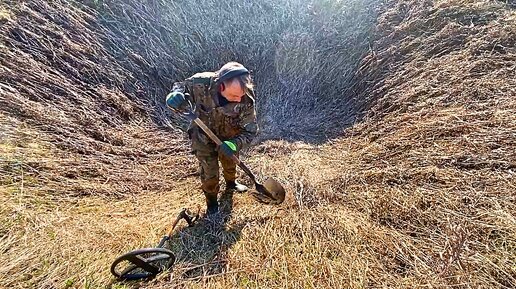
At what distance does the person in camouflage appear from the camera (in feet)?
9.23

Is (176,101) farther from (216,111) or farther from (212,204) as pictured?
(212,204)

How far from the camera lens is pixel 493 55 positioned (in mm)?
3920

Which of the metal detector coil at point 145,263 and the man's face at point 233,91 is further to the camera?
the man's face at point 233,91

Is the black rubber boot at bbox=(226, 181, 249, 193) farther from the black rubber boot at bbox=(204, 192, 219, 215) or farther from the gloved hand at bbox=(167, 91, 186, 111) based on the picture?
the gloved hand at bbox=(167, 91, 186, 111)

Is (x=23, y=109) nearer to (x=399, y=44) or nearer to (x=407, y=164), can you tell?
(x=407, y=164)

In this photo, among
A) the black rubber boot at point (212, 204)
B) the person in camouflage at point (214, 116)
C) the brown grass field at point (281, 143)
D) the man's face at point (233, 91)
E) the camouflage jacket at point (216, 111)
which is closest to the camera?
the brown grass field at point (281, 143)

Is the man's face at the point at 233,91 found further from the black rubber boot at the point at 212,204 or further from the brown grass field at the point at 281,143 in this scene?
the brown grass field at the point at 281,143

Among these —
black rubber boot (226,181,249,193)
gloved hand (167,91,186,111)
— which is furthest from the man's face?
black rubber boot (226,181,249,193)

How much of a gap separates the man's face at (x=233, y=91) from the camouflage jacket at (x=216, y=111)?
0.09 metres

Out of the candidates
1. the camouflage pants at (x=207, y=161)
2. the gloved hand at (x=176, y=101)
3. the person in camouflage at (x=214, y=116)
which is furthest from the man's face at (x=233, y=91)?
the camouflage pants at (x=207, y=161)

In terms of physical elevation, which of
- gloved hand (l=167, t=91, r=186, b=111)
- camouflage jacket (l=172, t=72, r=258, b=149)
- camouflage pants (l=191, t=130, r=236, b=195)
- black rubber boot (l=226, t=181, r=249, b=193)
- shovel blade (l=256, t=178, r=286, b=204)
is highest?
gloved hand (l=167, t=91, r=186, b=111)

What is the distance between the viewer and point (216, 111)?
2967mm

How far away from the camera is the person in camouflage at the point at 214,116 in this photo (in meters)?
2.81

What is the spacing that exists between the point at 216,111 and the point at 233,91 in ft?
1.08
